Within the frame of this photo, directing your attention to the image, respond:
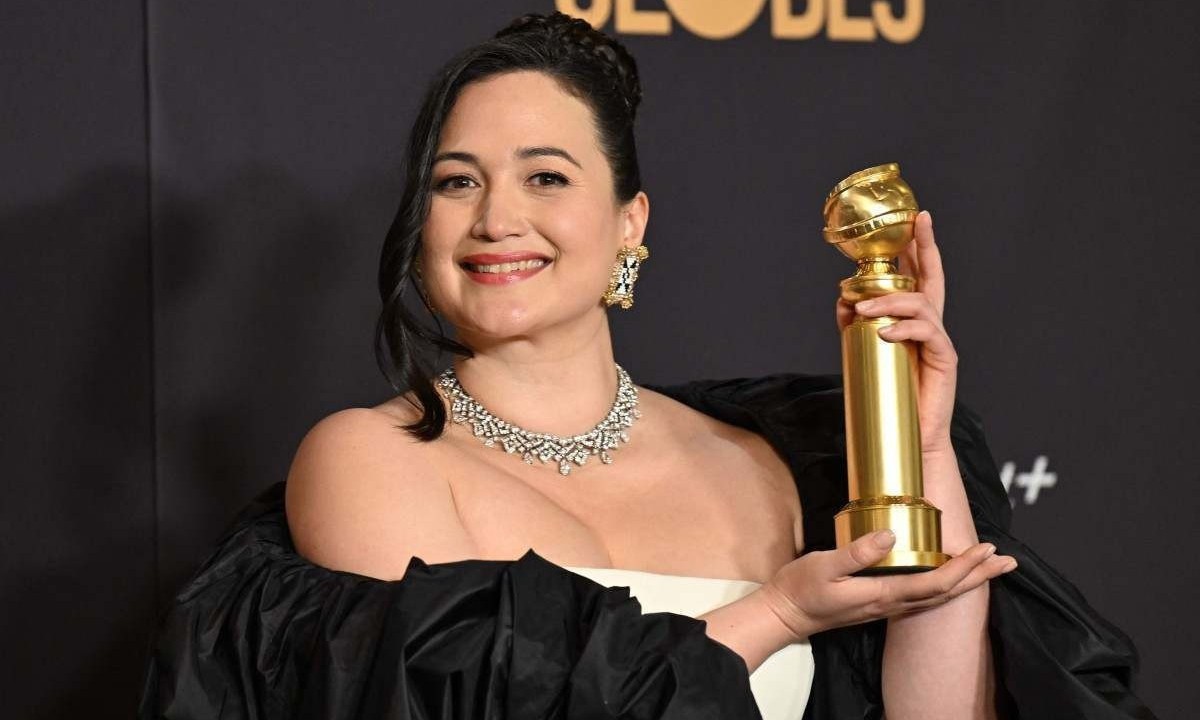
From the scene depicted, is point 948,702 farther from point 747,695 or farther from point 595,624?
point 595,624

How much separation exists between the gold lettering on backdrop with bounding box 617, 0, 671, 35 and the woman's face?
29.7 inches

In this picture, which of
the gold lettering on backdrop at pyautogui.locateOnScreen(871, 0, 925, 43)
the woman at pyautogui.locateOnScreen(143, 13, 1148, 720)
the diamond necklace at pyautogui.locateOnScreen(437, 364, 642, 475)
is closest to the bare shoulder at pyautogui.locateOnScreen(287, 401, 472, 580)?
the woman at pyautogui.locateOnScreen(143, 13, 1148, 720)

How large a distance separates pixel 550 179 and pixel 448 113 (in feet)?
Result: 0.47

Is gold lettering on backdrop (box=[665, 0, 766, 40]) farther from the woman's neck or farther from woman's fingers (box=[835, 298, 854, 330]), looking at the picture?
woman's fingers (box=[835, 298, 854, 330])

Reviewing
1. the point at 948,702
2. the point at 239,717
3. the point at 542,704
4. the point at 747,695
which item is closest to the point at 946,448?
the point at 948,702

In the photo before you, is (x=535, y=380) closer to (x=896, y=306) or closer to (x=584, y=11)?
(x=896, y=306)

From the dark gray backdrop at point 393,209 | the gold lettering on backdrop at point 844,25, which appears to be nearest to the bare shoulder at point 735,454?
the dark gray backdrop at point 393,209

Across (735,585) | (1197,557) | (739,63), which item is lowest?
(1197,557)

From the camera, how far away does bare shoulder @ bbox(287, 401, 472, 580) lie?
182 cm

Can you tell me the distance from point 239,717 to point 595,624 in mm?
387

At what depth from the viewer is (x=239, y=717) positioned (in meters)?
1.74

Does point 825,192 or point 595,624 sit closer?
point 595,624

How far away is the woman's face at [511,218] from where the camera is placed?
200 cm

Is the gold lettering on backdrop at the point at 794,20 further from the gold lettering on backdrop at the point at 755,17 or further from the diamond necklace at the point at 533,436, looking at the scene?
the diamond necklace at the point at 533,436
